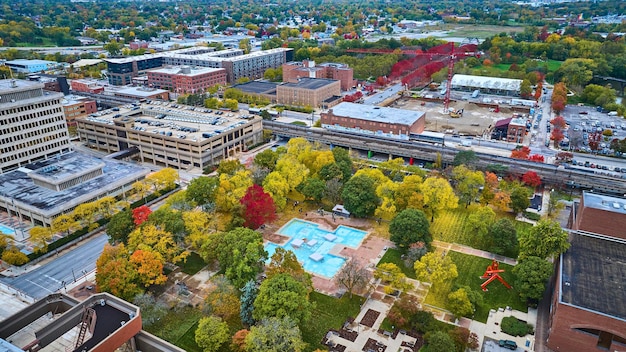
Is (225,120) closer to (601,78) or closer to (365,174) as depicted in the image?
(365,174)

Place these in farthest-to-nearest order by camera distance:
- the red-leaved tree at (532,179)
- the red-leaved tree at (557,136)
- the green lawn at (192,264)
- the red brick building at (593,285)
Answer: the red-leaved tree at (557,136), the red-leaved tree at (532,179), the green lawn at (192,264), the red brick building at (593,285)

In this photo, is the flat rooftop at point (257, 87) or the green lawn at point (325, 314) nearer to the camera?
the green lawn at point (325, 314)

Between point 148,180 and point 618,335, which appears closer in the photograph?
point 618,335

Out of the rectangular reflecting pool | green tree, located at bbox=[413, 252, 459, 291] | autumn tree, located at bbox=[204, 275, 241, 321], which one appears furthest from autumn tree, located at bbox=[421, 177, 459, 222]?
autumn tree, located at bbox=[204, 275, 241, 321]

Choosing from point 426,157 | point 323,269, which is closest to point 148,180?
point 323,269

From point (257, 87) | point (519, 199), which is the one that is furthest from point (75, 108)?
point (519, 199)

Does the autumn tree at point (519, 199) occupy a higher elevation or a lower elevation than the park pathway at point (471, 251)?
higher

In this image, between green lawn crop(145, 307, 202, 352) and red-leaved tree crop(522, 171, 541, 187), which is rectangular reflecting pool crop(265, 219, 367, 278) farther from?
red-leaved tree crop(522, 171, 541, 187)

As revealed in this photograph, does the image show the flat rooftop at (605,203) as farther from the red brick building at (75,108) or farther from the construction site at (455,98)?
the red brick building at (75,108)

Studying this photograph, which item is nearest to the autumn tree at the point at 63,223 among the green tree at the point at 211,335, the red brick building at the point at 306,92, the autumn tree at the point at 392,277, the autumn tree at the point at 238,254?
the autumn tree at the point at 238,254
